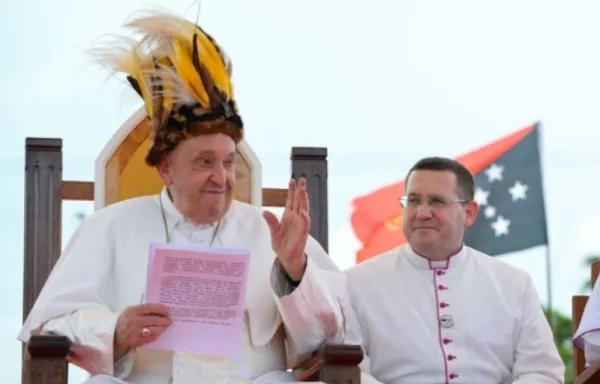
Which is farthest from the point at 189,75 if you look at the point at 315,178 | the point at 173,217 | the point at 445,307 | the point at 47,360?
the point at 445,307

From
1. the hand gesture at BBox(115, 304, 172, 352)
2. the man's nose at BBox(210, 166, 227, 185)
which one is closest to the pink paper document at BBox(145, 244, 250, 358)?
the hand gesture at BBox(115, 304, 172, 352)

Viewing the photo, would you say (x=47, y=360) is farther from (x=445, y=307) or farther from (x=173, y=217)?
(x=445, y=307)

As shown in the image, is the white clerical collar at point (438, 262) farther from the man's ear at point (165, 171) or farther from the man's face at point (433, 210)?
the man's ear at point (165, 171)

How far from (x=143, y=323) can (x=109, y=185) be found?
4.37 feet

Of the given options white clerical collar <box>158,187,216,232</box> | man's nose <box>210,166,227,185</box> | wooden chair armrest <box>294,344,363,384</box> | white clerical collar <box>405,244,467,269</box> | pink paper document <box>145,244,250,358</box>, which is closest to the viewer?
pink paper document <box>145,244,250,358</box>

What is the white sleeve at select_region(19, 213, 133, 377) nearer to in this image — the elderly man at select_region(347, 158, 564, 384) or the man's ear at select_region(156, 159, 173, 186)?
the man's ear at select_region(156, 159, 173, 186)

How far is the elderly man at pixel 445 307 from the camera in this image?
19.7 ft

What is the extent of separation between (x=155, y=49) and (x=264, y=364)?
130cm

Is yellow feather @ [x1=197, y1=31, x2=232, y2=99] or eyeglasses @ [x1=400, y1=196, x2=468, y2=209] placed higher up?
yellow feather @ [x1=197, y1=31, x2=232, y2=99]

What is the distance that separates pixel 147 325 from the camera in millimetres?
5109

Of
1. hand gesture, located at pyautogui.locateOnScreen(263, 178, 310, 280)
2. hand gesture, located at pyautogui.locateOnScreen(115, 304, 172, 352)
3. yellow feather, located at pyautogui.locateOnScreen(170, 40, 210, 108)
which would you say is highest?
yellow feather, located at pyautogui.locateOnScreen(170, 40, 210, 108)

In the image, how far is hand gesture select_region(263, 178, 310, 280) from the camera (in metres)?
5.29

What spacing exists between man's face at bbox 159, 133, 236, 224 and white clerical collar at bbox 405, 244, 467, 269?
990mm

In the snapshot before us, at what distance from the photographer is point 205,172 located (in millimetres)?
5641
